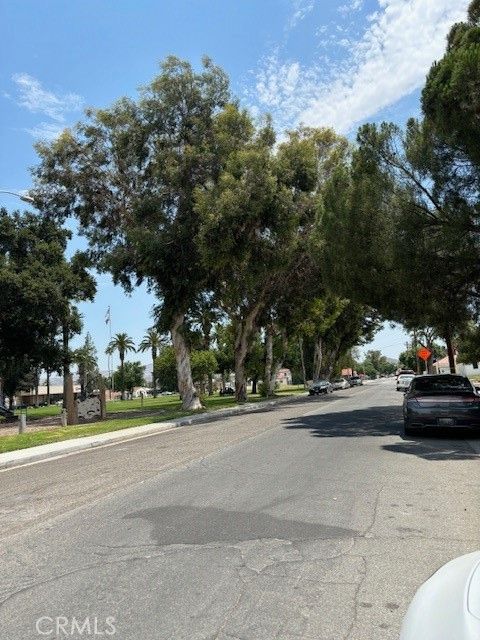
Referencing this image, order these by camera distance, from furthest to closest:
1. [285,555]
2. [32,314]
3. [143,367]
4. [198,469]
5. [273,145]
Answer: [143,367] → [32,314] → [273,145] → [198,469] → [285,555]

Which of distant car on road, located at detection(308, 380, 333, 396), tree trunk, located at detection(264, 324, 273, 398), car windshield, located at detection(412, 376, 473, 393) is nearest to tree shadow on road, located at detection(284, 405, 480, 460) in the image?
car windshield, located at detection(412, 376, 473, 393)

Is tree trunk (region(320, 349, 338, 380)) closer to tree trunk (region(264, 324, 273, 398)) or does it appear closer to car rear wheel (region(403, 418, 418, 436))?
tree trunk (region(264, 324, 273, 398))

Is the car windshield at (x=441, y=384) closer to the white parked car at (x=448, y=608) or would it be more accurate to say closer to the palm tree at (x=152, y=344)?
the white parked car at (x=448, y=608)

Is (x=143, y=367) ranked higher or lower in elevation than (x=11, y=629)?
higher

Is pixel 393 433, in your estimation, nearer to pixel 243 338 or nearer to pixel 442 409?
pixel 442 409

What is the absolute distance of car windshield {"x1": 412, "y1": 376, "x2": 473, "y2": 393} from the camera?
50.2 feet

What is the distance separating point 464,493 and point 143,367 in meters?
123

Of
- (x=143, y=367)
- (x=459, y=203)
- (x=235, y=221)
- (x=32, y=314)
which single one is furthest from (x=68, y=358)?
(x=143, y=367)

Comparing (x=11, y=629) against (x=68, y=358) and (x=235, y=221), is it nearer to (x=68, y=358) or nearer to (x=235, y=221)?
(x=235, y=221)

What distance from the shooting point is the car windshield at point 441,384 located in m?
15.3

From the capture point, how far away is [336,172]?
68.5 ft

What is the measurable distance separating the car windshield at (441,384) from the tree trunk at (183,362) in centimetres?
1821

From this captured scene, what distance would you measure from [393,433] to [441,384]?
1.87 metres

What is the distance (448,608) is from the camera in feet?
7.66
